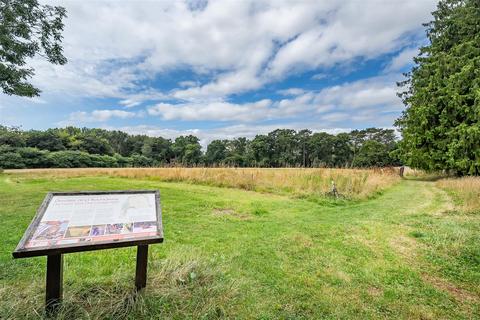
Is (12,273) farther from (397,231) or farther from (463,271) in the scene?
(397,231)

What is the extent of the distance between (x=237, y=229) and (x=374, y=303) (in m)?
2.80

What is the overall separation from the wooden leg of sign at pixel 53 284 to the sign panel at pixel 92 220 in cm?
26

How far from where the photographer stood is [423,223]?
17.8 feet

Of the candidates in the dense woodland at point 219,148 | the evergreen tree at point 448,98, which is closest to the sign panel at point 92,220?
the evergreen tree at point 448,98

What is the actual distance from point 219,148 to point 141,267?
53.8 m

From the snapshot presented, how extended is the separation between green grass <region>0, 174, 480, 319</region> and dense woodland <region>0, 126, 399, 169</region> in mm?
32663

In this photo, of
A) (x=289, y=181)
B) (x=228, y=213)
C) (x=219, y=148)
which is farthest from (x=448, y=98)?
(x=219, y=148)

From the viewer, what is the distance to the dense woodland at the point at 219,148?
3850 centimetres

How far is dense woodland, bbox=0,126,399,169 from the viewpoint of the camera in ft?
126

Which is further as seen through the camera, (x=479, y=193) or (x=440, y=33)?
(x=440, y=33)

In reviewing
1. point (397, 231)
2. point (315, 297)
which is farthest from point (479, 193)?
point (315, 297)

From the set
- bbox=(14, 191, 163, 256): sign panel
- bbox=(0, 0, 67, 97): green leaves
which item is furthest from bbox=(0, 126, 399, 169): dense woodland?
bbox=(14, 191, 163, 256): sign panel

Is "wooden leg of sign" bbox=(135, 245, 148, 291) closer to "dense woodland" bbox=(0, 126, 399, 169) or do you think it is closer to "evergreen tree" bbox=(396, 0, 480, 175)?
"evergreen tree" bbox=(396, 0, 480, 175)

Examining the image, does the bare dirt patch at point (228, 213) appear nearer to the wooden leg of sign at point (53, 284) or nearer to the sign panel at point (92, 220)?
the sign panel at point (92, 220)
